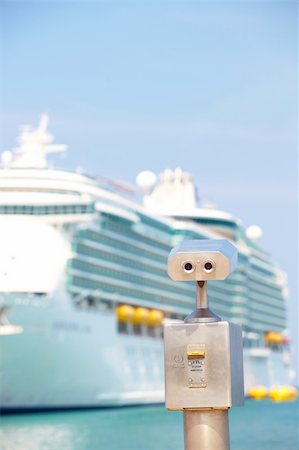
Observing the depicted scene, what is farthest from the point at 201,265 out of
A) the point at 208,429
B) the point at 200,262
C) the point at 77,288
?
the point at 77,288

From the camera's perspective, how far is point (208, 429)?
3.61 m

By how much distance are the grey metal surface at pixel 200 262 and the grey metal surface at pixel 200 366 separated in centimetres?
19

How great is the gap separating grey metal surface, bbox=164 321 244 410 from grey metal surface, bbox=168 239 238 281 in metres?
0.19

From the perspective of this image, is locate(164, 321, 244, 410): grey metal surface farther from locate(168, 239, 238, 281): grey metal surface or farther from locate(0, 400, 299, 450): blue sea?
locate(0, 400, 299, 450): blue sea

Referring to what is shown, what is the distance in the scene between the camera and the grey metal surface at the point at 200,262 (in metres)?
3.63

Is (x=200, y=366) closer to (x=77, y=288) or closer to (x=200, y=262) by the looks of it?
(x=200, y=262)

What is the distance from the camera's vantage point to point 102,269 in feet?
80.3

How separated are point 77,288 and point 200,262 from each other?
750 inches

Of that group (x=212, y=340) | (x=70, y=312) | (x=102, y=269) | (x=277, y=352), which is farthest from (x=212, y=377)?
(x=277, y=352)

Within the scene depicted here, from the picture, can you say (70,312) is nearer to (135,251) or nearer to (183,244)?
(135,251)

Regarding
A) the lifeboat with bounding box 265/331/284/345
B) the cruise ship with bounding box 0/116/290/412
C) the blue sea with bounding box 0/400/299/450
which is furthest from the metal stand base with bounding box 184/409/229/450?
the lifeboat with bounding box 265/331/284/345

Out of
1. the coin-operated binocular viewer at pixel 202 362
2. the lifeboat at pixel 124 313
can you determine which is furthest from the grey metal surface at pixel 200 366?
the lifeboat at pixel 124 313

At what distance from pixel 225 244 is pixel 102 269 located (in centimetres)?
2084

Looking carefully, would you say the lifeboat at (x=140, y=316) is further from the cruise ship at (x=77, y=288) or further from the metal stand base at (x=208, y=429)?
the metal stand base at (x=208, y=429)
